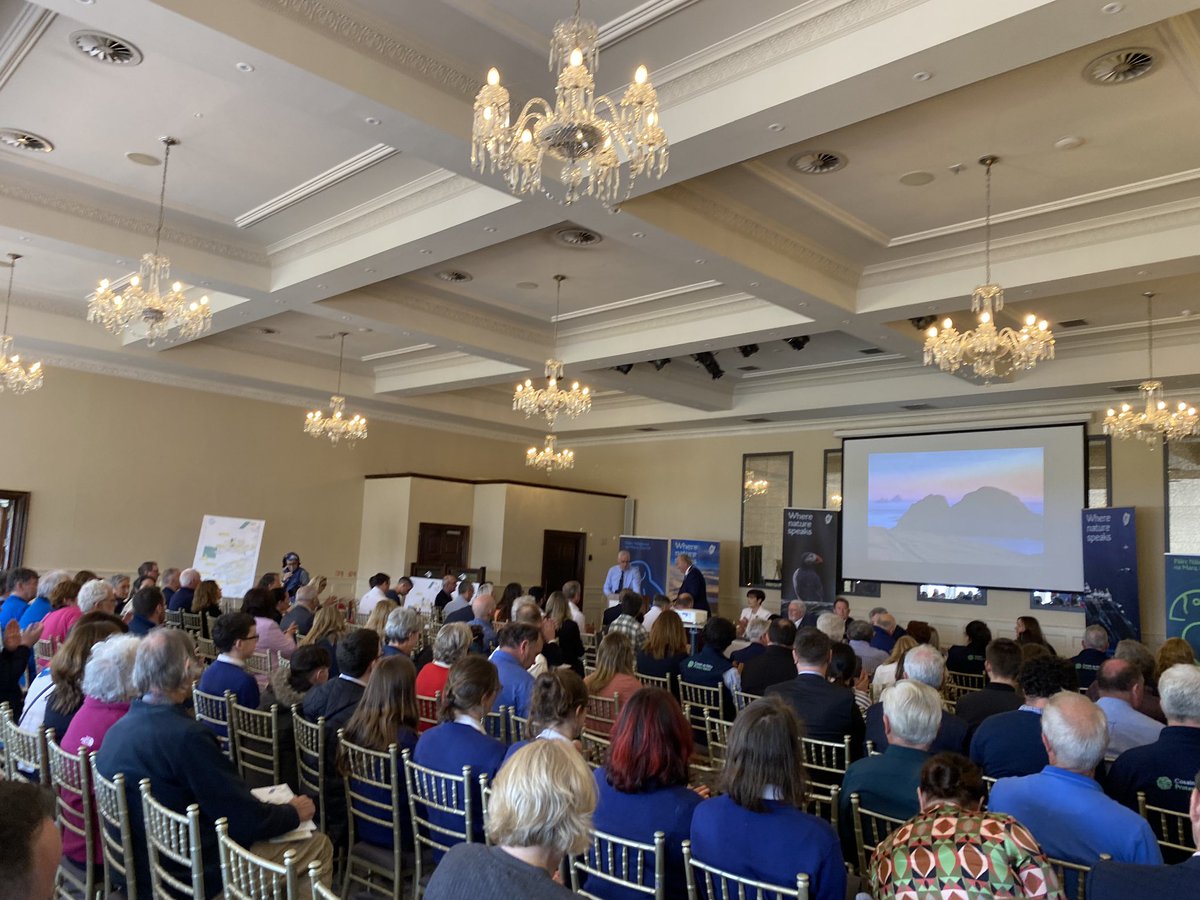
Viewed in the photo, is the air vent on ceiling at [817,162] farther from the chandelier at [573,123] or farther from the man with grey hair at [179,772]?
the man with grey hair at [179,772]

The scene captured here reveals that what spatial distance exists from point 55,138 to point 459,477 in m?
9.94

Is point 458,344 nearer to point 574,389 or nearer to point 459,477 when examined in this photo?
point 574,389

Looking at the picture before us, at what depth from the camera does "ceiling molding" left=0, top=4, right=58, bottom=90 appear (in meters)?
4.85

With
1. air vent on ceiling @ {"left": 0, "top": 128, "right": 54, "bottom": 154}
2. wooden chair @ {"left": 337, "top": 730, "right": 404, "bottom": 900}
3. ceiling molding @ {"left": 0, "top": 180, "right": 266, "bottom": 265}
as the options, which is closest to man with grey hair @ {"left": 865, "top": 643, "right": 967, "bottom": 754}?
wooden chair @ {"left": 337, "top": 730, "right": 404, "bottom": 900}

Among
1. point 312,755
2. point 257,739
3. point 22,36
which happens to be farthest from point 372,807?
point 22,36

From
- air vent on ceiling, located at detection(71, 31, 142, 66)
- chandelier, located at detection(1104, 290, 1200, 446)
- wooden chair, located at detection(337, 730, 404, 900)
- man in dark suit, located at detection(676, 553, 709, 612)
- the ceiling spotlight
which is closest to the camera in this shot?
wooden chair, located at detection(337, 730, 404, 900)

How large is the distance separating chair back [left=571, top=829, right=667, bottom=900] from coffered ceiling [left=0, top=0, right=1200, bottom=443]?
3.82 metres

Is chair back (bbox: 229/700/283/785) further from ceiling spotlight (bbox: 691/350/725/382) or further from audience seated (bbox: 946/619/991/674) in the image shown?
ceiling spotlight (bbox: 691/350/725/382)

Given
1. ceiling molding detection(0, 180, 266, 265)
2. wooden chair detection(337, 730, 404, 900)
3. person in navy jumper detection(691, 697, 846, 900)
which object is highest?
ceiling molding detection(0, 180, 266, 265)

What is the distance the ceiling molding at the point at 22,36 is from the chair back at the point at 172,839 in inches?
180

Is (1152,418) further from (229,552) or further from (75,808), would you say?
(229,552)

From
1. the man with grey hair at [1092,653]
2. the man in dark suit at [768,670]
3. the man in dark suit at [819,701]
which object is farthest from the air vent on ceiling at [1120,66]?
the man with grey hair at [1092,653]

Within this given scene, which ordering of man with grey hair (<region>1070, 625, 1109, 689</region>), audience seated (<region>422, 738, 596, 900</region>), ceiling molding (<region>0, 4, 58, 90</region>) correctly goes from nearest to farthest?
audience seated (<region>422, 738, 596, 900</region>)
ceiling molding (<region>0, 4, 58, 90</region>)
man with grey hair (<region>1070, 625, 1109, 689</region>)

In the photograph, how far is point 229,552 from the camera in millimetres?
11969
